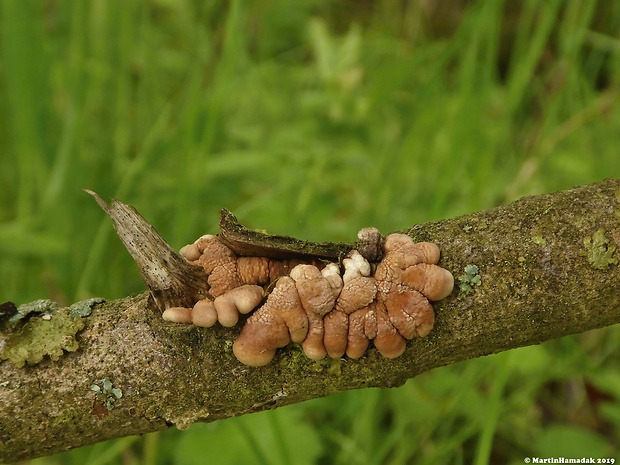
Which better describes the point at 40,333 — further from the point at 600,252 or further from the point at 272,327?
the point at 600,252

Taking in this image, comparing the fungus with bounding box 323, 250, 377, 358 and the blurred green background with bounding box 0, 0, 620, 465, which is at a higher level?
the blurred green background with bounding box 0, 0, 620, 465

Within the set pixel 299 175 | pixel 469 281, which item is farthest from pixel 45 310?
pixel 299 175

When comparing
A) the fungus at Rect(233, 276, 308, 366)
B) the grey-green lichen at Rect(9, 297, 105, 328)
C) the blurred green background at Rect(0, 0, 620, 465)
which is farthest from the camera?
the blurred green background at Rect(0, 0, 620, 465)

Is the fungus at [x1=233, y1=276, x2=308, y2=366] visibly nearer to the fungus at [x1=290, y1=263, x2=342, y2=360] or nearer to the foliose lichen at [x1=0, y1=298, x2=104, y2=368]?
the fungus at [x1=290, y1=263, x2=342, y2=360]

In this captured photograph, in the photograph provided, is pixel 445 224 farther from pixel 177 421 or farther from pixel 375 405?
pixel 375 405

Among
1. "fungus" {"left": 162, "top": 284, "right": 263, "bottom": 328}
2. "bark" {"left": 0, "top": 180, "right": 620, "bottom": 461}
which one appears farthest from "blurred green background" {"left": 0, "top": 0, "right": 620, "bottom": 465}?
"fungus" {"left": 162, "top": 284, "right": 263, "bottom": 328}

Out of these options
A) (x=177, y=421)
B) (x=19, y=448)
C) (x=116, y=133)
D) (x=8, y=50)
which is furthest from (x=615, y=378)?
(x=8, y=50)

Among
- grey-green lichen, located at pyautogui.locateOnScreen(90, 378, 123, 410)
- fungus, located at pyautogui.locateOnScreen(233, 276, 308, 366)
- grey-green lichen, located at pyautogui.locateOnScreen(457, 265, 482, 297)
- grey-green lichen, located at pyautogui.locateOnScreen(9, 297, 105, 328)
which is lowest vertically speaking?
grey-green lichen, located at pyautogui.locateOnScreen(90, 378, 123, 410)
